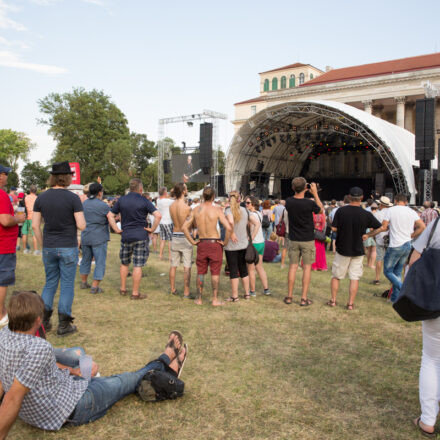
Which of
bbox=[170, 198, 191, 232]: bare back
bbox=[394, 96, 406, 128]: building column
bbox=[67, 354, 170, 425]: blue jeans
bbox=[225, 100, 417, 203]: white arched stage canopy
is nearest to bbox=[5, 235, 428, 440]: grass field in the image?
bbox=[67, 354, 170, 425]: blue jeans

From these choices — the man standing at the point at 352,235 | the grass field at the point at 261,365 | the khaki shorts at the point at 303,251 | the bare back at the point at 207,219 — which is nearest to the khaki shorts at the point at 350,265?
the man standing at the point at 352,235

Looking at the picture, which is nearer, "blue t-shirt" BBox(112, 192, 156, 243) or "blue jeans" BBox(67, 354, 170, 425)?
"blue jeans" BBox(67, 354, 170, 425)

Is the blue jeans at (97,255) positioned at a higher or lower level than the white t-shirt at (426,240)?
lower

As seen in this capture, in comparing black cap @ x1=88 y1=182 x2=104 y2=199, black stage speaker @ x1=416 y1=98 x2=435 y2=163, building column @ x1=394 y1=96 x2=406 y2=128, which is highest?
building column @ x1=394 y1=96 x2=406 y2=128

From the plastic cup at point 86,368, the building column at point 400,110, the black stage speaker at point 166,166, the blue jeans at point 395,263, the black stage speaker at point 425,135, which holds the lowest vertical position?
the plastic cup at point 86,368

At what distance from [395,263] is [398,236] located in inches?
18.2

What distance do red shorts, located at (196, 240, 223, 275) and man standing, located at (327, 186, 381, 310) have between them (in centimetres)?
182

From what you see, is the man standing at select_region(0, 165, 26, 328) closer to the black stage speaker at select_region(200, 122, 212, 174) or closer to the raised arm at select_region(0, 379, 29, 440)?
the raised arm at select_region(0, 379, 29, 440)

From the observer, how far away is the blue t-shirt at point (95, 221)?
20.6 feet

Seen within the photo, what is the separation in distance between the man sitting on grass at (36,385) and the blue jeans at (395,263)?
191 inches

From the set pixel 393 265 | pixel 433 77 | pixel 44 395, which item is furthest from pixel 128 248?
pixel 433 77

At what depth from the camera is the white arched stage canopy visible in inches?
731

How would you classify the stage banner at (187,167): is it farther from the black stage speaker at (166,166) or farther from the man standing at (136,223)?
the man standing at (136,223)

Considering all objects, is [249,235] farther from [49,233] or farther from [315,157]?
[315,157]
